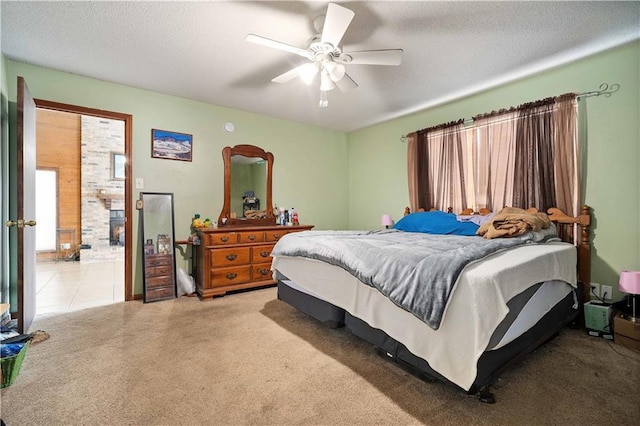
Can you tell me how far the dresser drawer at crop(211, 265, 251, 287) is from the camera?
3.33 m

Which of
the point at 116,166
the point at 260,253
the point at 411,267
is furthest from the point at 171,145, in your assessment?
the point at 116,166

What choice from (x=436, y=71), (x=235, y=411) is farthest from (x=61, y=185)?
(x=436, y=71)

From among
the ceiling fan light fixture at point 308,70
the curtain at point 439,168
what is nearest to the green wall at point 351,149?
the curtain at point 439,168

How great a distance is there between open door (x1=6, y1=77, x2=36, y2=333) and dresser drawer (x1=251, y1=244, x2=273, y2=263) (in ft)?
6.62

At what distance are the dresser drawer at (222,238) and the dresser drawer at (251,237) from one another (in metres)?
0.07

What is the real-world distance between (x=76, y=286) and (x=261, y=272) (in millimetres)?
2662

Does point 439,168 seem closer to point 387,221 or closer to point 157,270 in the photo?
point 387,221

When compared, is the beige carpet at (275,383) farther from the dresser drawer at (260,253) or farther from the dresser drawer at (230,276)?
the dresser drawer at (260,253)

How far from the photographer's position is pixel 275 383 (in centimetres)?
168

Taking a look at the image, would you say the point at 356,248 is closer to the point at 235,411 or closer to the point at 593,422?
the point at 235,411

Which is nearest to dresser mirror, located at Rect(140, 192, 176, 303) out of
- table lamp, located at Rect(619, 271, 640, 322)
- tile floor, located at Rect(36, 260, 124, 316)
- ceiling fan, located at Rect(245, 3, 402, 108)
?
tile floor, located at Rect(36, 260, 124, 316)

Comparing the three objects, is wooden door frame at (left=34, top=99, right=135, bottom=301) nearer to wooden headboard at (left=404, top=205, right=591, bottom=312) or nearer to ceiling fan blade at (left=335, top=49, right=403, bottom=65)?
ceiling fan blade at (left=335, top=49, right=403, bottom=65)

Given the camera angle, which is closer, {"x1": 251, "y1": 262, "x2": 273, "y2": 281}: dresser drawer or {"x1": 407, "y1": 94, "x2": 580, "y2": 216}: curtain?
{"x1": 407, "y1": 94, "x2": 580, "y2": 216}: curtain

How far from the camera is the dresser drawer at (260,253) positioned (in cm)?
362
